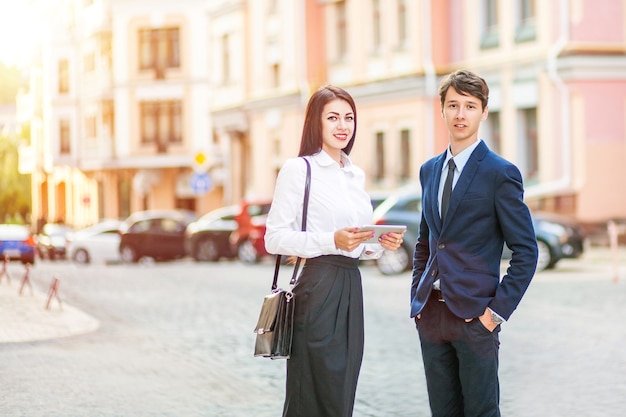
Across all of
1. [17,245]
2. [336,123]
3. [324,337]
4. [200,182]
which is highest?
[200,182]

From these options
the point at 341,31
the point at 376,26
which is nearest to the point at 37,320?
the point at 376,26

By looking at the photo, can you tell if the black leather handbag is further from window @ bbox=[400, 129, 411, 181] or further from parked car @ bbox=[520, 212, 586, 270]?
window @ bbox=[400, 129, 411, 181]

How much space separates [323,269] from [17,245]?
35.5 meters

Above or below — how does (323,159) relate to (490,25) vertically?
below

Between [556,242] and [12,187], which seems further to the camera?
[12,187]

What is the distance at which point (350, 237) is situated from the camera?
5.73 meters

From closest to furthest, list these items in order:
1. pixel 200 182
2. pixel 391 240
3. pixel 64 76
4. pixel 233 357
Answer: pixel 391 240 < pixel 233 357 < pixel 200 182 < pixel 64 76

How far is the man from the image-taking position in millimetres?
5633

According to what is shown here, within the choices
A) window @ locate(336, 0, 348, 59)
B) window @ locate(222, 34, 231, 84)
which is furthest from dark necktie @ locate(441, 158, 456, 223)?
window @ locate(222, 34, 231, 84)

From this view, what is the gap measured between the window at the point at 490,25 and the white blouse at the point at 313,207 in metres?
33.9

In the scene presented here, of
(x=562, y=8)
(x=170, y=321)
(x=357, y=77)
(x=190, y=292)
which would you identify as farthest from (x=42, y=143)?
(x=170, y=321)

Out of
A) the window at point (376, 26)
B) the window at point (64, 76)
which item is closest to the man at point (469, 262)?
the window at point (376, 26)

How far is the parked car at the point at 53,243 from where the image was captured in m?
51.4

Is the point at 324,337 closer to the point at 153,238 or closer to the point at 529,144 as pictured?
the point at 529,144
